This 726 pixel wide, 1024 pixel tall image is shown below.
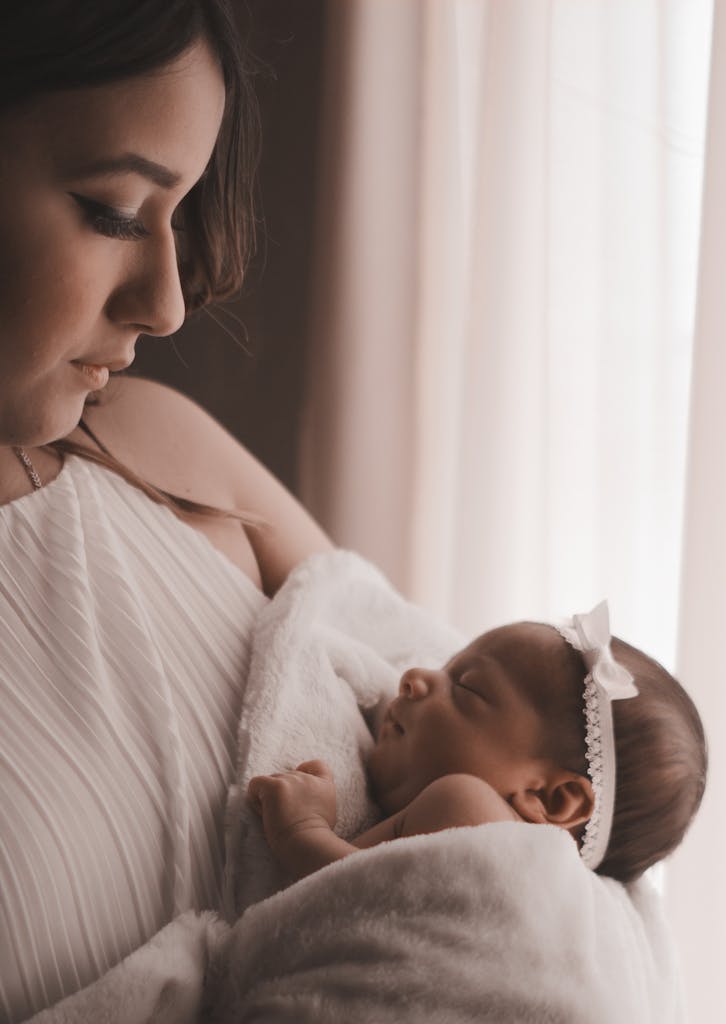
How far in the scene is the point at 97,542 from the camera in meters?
1.27

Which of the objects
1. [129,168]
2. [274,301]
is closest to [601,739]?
[129,168]

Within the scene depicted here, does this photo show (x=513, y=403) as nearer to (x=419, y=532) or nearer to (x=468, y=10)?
(x=419, y=532)

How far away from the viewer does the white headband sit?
4.16 feet

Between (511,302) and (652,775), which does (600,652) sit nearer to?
(652,775)

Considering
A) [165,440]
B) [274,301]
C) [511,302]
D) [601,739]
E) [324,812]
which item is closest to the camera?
[324,812]

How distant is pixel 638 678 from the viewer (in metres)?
1.32

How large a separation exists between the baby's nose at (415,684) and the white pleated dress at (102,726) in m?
0.20

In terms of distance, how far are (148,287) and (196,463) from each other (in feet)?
1.46

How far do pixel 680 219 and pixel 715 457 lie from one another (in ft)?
1.45

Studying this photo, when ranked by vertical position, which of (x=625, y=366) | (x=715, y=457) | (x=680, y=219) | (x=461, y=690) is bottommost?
(x=461, y=690)

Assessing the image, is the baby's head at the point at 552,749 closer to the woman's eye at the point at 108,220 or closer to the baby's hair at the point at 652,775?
the baby's hair at the point at 652,775

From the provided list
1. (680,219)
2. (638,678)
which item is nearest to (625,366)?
(680,219)

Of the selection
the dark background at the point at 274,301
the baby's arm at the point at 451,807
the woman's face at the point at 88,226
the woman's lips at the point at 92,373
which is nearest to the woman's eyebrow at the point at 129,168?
the woman's face at the point at 88,226

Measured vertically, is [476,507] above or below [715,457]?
below
